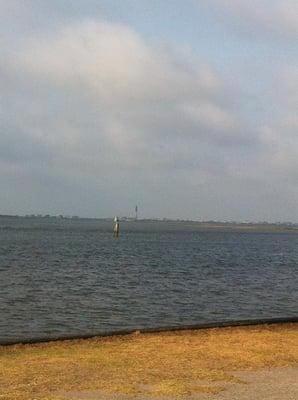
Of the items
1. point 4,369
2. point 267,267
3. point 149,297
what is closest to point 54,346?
point 4,369

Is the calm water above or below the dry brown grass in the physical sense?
below

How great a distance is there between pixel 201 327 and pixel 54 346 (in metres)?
5.62

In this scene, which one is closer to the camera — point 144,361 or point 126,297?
point 144,361

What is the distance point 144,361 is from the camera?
41.5 ft

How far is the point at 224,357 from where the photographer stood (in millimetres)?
13219

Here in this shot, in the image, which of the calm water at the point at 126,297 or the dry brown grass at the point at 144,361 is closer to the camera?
the dry brown grass at the point at 144,361

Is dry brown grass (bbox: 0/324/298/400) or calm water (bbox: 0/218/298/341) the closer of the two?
dry brown grass (bbox: 0/324/298/400)

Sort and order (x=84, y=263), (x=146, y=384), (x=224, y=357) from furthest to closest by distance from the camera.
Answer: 1. (x=84, y=263)
2. (x=224, y=357)
3. (x=146, y=384)

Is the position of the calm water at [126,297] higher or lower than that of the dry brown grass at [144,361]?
lower

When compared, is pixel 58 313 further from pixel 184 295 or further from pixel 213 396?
pixel 213 396

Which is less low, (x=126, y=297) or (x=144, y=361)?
(x=144, y=361)

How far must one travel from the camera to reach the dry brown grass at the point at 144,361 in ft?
33.5

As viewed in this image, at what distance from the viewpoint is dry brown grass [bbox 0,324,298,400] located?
10219 millimetres

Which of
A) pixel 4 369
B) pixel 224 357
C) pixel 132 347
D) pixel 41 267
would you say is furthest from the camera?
pixel 41 267
